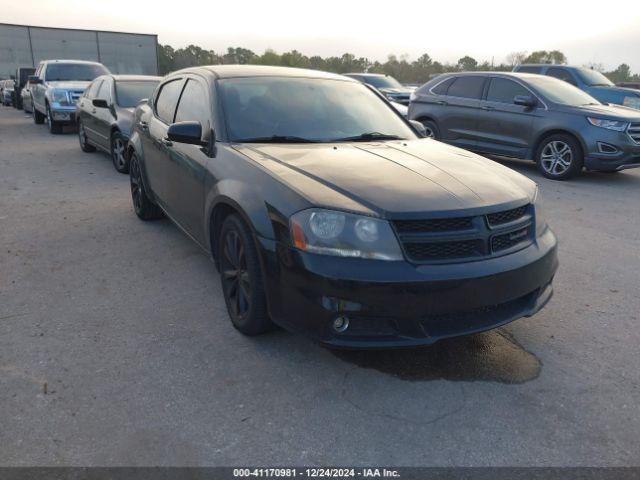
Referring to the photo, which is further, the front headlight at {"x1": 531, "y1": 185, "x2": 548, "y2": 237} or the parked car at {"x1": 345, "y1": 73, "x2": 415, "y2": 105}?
the parked car at {"x1": 345, "y1": 73, "x2": 415, "y2": 105}

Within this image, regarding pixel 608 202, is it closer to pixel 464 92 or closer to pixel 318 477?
pixel 464 92

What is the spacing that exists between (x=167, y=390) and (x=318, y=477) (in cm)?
100

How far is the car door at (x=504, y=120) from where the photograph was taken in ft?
29.4

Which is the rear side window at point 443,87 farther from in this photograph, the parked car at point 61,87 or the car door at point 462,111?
the parked car at point 61,87

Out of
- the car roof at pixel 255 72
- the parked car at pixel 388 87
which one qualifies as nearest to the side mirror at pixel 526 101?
the car roof at pixel 255 72

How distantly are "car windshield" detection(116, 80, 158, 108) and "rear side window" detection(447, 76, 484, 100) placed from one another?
5.65 meters

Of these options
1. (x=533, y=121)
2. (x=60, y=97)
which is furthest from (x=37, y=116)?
(x=533, y=121)

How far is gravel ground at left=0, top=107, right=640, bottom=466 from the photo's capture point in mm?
2363

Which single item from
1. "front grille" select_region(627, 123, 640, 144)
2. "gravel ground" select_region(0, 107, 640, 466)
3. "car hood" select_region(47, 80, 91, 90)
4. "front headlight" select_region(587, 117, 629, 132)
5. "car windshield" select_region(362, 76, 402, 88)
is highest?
"car windshield" select_region(362, 76, 402, 88)

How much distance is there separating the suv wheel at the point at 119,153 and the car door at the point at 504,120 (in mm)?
6208

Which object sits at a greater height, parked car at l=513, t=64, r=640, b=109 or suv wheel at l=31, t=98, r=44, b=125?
parked car at l=513, t=64, r=640, b=109

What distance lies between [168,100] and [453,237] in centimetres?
340

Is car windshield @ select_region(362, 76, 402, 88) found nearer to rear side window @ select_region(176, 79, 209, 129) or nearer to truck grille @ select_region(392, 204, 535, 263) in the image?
rear side window @ select_region(176, 79, 209, 129)

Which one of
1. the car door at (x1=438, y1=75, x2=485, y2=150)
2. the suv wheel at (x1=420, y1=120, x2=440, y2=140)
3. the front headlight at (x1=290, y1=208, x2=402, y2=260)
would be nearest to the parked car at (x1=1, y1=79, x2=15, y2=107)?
the suv wheel at (x1=420, y1=120, x2=440, y2=140)
